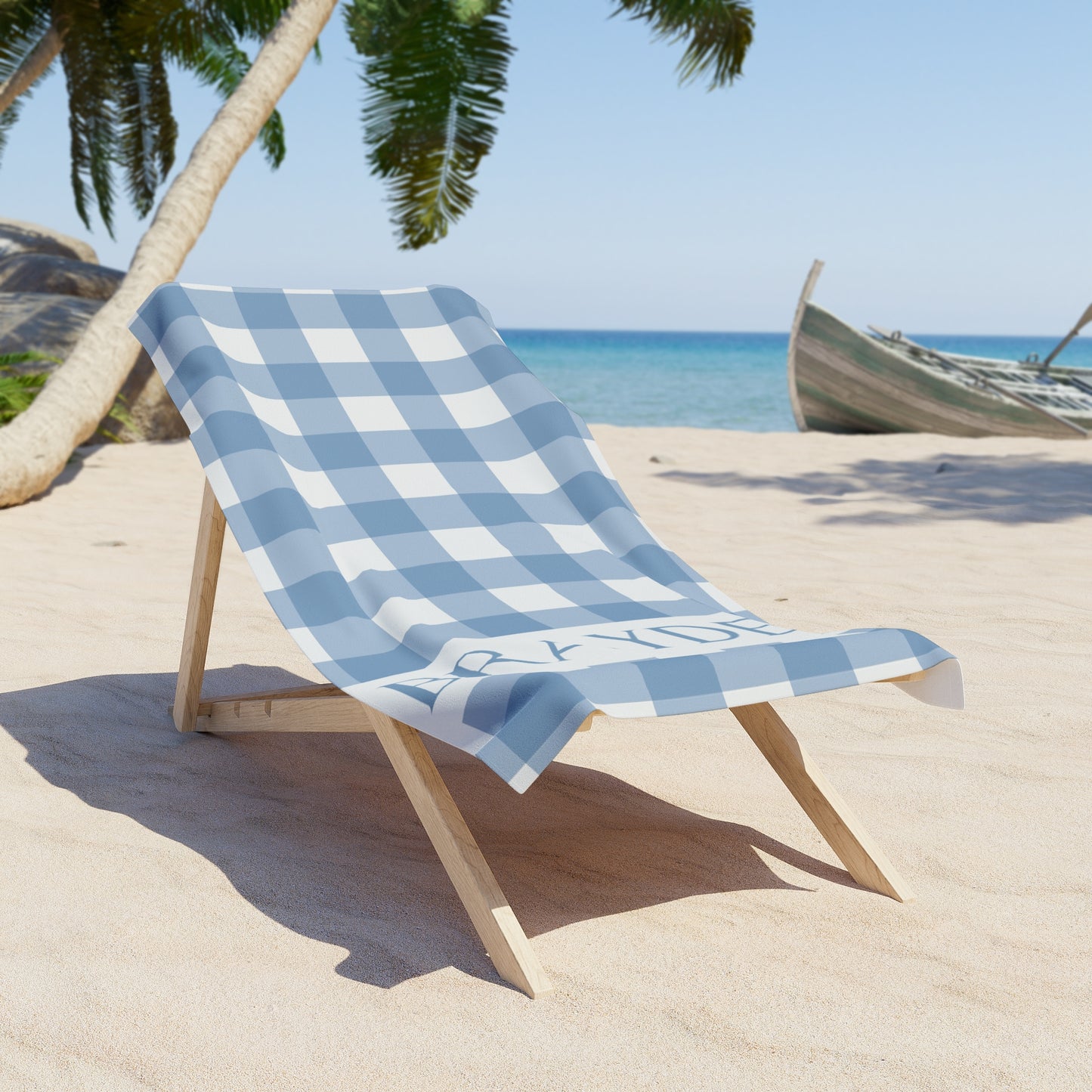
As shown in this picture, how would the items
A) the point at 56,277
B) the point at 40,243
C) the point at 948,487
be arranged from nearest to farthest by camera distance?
1. the point at 948,487
2. the point at 56,277
3. the point at 40,243

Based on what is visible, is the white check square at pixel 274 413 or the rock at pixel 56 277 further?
the rock at pixel 56 277

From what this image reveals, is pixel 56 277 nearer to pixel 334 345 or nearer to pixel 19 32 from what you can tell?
pixel 19 32

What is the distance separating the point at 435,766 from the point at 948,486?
18.4 feet

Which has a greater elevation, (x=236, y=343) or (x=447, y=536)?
(x=236, y=343)

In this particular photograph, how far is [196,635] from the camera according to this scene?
2746mm

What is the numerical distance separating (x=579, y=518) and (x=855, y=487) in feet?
15.7

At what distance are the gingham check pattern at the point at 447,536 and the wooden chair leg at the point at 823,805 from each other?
0.63 feet

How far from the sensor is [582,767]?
2756mm

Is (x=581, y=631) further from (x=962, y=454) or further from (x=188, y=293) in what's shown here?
(x=962, y=454)

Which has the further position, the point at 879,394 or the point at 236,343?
the point at 879,394

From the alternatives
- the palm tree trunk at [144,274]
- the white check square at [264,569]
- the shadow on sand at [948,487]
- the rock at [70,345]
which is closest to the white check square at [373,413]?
the white check square at [264,569]

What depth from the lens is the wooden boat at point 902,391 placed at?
10.3 metres

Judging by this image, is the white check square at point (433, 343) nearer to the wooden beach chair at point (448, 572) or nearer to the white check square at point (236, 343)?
the wooden beach chair at point (448, 572)

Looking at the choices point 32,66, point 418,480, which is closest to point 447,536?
point 418,480
